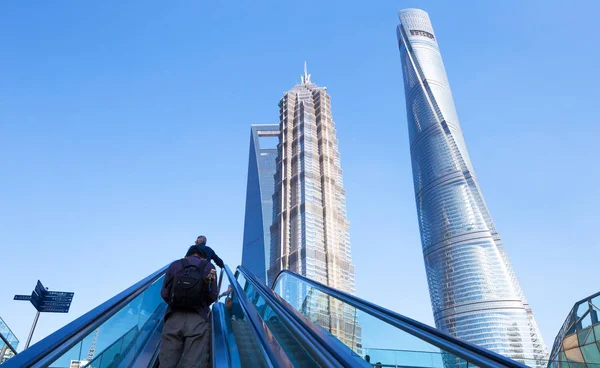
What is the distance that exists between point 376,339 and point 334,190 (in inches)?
2666

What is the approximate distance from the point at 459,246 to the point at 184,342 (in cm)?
6261

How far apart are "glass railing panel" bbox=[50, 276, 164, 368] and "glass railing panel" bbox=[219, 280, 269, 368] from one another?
31.9 inches

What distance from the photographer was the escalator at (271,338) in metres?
2.34

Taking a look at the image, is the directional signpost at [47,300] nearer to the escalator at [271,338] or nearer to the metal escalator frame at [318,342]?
the escalator at [271,338]

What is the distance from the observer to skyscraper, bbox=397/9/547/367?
192 ft

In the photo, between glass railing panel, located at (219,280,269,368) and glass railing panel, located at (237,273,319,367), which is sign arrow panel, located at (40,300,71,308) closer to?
glass railing panel, located at (219,280,269,368)

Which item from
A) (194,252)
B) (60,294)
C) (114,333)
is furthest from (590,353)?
(60,294)

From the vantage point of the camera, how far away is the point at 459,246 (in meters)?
61.1

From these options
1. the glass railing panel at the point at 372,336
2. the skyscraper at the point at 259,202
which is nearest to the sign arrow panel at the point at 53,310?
the glass railing panel at the point at 372,336

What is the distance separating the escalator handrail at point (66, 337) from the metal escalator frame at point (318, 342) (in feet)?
4.04

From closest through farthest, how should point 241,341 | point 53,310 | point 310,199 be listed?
point 241,341
point 53,310
point 310,199

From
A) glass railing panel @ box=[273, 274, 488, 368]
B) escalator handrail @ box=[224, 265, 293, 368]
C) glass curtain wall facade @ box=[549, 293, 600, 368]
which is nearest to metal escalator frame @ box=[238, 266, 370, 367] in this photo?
escalator handrail @ box=[224, 265, 293, 368]

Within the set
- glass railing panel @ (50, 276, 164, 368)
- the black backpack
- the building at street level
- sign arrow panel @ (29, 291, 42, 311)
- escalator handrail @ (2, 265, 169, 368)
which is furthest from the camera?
the building at street level

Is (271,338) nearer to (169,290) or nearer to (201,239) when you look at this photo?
(169,290)
